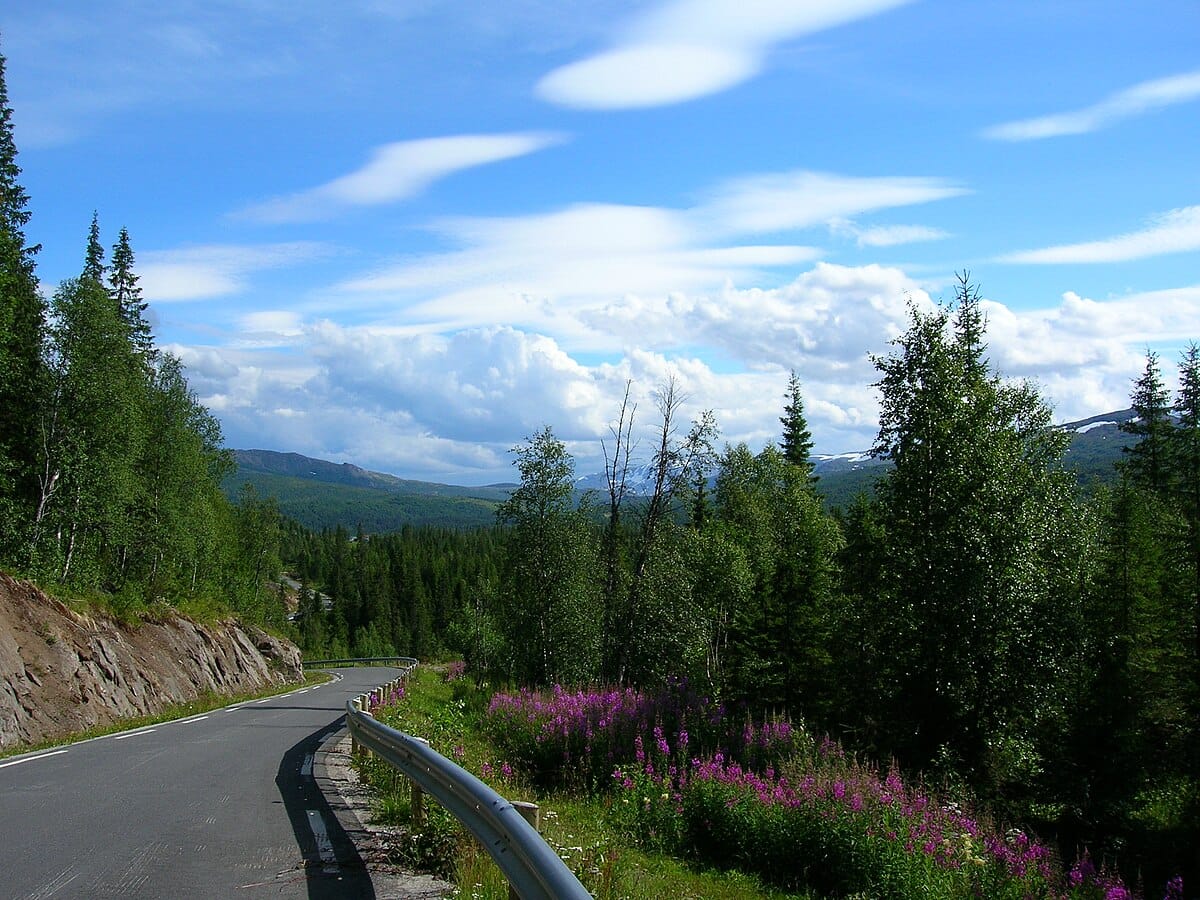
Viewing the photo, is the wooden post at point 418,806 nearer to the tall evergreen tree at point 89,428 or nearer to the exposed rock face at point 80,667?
the exposed rock face at point 80,667

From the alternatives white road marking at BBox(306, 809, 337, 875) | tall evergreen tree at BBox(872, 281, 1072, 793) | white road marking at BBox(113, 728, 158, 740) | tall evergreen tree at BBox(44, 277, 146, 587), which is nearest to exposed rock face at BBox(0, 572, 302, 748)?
white road marking at BBox(113, 728, 158, 740)

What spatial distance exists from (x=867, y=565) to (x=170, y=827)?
1790cm

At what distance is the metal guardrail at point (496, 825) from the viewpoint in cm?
417

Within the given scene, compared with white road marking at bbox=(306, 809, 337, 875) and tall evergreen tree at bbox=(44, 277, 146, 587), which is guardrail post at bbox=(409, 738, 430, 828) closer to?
white road marking at bbox=(306, 809, 337, 875)

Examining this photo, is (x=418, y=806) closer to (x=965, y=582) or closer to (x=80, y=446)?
(x=965, y=582)

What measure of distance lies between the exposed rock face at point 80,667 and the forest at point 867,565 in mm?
2429

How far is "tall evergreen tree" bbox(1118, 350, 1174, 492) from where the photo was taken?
40250 millimetres

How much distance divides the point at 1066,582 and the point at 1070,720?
15.2ft

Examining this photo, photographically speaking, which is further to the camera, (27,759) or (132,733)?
(132,733)

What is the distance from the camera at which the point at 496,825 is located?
17.4 ft

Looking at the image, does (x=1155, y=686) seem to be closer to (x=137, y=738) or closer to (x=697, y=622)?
(x=697, y=622)

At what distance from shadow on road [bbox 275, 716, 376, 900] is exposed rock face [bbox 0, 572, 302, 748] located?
34.4 ft

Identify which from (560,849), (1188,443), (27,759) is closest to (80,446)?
(27,759)

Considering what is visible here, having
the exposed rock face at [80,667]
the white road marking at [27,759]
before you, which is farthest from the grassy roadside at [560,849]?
the exposed rock face at [80,667]
